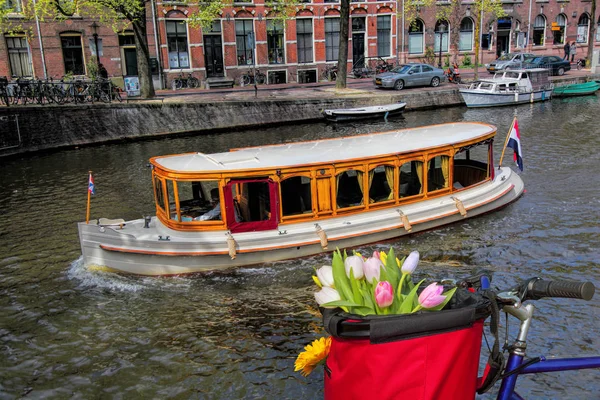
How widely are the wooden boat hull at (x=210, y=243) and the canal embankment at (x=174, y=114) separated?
13200 mm

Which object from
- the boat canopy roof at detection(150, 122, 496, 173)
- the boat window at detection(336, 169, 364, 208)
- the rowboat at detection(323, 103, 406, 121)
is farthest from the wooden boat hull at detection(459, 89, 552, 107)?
the boat window at detection(336, 169, 364, 208)

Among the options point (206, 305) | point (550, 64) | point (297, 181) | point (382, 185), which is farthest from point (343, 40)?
point (206, 305)

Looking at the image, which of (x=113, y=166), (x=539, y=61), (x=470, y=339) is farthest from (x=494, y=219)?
(x=539, y=61)

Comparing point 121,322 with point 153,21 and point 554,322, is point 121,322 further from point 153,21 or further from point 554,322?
point 153,21

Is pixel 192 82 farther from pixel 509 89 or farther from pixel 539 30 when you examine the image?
pixel 539 30

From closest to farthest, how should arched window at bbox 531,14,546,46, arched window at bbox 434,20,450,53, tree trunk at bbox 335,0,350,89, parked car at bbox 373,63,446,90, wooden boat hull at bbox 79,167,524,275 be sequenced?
1. wooden boat hull at bbox 79,167,524,275
2. tree trunk at bbox 335,0,350,89
3. parked car at bbox 373,63,446,90
4. arched window at bbox 434,20,450,53
5. arched window at bbox 531,14,546,46

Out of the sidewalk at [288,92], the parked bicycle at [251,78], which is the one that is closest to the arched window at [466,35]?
the sidewalk at [288,92]

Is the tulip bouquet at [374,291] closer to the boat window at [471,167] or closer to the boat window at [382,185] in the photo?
the boat window at [382,185]

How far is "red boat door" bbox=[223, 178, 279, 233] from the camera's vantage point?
10.6 meters

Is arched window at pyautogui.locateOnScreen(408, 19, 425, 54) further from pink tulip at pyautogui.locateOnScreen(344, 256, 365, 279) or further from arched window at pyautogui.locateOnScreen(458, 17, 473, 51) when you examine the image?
pink tulip at pyautogui.locateOnScreen(344, 256, 365, 279)

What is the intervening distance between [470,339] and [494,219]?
11.2 m

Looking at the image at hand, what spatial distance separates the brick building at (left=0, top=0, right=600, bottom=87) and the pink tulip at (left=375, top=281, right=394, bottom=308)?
31.3 meters

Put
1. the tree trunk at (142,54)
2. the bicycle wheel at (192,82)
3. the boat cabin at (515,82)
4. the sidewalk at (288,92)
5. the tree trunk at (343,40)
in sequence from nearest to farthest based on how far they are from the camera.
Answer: the tree trunk at (142,54), the sidewalk at (288,92), the tree trunk at (343,40), the boat cabin at (515,82), the bicycle wheel at (192,82)

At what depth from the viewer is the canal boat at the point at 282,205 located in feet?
34.2
